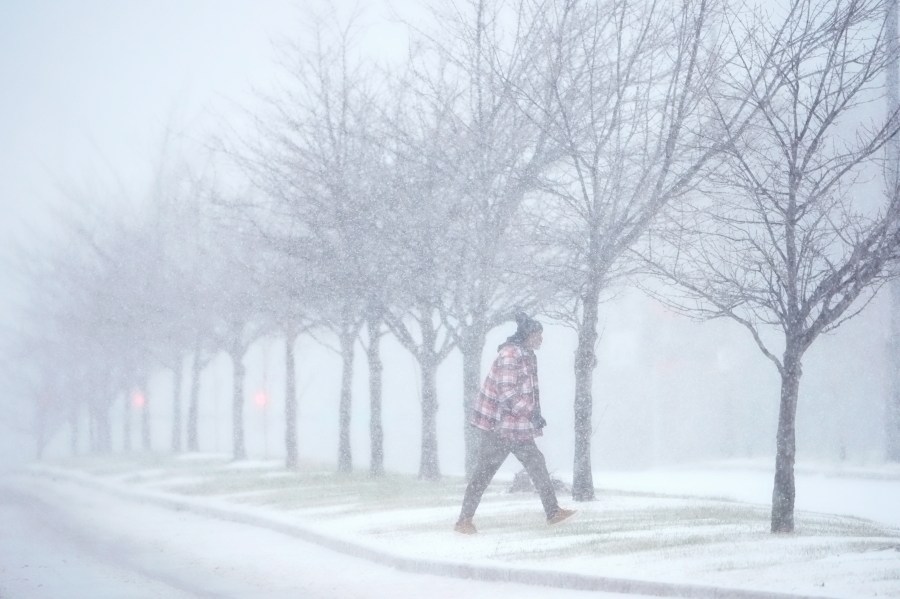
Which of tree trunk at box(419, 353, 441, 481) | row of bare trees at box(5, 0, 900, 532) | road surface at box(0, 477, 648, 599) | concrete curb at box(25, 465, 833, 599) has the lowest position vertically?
road surface at box(0, 477, 648, 599)

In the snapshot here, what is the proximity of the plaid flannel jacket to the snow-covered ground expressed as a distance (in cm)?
105

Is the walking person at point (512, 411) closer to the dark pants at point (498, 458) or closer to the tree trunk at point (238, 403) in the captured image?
the dark pants at point (498, 458)

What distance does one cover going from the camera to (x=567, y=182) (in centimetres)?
1462

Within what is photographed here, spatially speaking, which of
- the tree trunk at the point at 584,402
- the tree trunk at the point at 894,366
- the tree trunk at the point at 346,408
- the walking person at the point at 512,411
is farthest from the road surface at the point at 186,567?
the tree trunk at the point at 894,366

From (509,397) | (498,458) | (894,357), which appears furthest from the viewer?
(894,357)

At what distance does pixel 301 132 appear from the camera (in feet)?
64.2

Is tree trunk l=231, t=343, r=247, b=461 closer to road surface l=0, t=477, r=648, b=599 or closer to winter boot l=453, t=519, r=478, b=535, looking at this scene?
road surface l=0, t=477, r=648, b=599

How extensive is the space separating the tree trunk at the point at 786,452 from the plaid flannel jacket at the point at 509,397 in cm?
224

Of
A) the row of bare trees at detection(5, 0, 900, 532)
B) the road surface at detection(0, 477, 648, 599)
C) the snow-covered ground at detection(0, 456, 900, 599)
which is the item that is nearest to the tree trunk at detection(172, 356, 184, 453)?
the row of bare trees at detection(5, 0, 900, 532)

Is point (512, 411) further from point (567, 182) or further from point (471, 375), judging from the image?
point (471, 375)

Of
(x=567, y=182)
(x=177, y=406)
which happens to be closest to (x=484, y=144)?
(x=567, y=182)

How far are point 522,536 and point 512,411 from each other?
1197 millimetres

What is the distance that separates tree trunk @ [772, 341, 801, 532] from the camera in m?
10.4

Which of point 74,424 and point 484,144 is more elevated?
point 484,144
